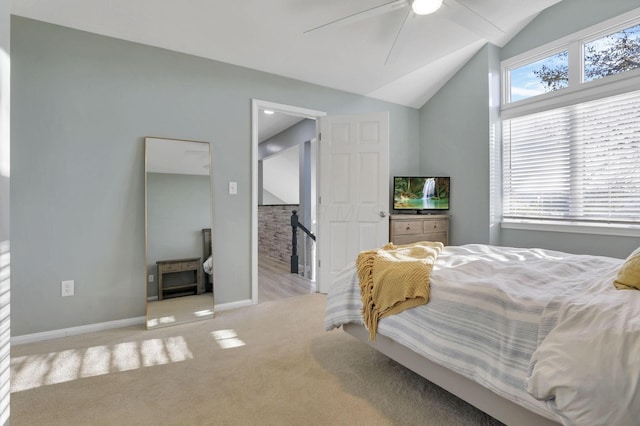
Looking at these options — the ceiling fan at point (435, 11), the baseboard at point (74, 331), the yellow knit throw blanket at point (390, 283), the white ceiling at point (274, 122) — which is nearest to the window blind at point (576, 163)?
the ceiling fan at point (435, 11)

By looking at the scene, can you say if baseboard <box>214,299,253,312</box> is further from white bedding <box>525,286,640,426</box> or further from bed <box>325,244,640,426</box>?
white bedding <box>525,286,640,426</box>

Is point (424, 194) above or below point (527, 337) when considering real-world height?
above

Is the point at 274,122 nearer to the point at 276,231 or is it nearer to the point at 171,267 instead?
the point at 276,231

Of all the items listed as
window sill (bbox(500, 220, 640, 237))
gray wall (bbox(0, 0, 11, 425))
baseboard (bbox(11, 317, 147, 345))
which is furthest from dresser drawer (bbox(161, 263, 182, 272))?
window sill (bbox(500, 220, 640, 237))

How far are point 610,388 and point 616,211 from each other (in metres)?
2.90

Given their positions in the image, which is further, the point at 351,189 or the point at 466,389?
the point at 351,189

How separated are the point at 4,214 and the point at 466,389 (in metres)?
1.92

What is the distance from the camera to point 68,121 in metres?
2.49

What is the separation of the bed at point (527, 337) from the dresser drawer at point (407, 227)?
1.74m

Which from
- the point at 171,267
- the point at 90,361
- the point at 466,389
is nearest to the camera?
the point at 466,389

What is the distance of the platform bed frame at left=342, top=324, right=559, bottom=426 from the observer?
3.75 ft

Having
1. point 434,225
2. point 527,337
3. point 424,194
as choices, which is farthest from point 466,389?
point 424,194

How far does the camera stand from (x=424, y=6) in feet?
7.65

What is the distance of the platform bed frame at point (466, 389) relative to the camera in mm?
1144
